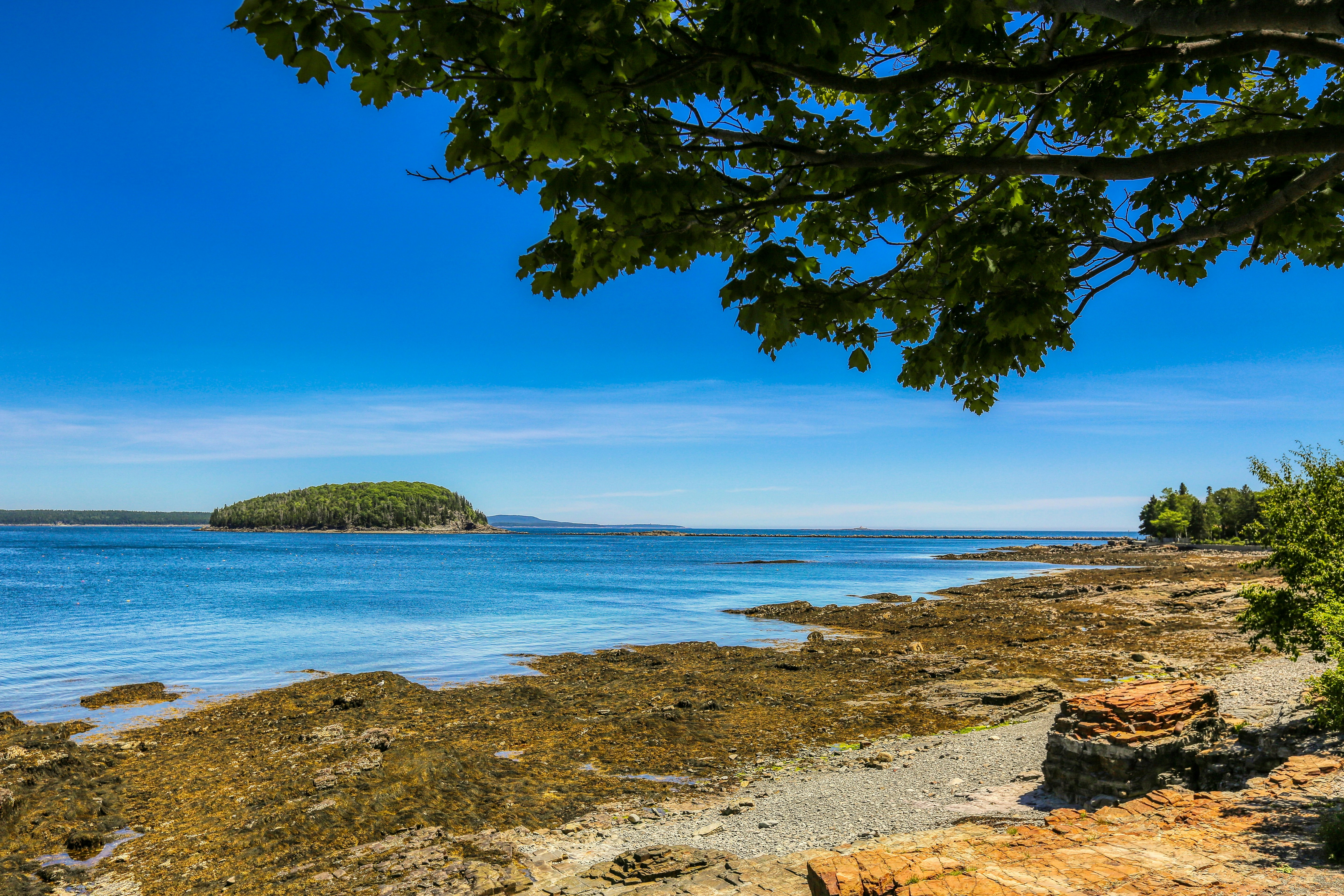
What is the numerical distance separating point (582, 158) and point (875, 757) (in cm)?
1106

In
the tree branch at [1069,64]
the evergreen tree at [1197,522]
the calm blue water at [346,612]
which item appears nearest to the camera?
the tree branch at [1069,64]

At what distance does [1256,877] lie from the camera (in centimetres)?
492

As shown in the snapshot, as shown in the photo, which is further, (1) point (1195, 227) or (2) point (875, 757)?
(2) point (875, 757)

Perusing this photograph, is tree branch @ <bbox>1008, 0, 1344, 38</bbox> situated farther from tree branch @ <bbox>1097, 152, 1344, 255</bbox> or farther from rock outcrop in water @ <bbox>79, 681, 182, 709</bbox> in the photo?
rock outcrop in water @ <bbox>79, 681, 182, 709</bbox>

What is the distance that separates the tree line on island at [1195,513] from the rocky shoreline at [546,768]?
9833 centimetres

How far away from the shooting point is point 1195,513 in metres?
122

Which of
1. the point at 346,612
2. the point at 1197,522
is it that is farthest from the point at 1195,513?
the point at 346,612

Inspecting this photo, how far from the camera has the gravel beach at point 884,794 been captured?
27.5 ft

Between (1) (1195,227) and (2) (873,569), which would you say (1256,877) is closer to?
(1) (1195,227)

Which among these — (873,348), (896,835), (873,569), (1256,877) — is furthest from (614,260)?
(873,569)

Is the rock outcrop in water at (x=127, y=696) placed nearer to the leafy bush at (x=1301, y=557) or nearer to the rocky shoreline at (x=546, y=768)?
the rocky shoreline at (x=546, y=768)

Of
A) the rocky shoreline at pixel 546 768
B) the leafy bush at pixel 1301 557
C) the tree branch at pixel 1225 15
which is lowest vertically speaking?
the rocky shoreline at pixel 546 768

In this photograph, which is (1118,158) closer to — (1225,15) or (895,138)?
(1225,15)

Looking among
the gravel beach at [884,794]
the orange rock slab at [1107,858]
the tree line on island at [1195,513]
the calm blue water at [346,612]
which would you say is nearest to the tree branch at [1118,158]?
the orange rock slab at [1107,858]
